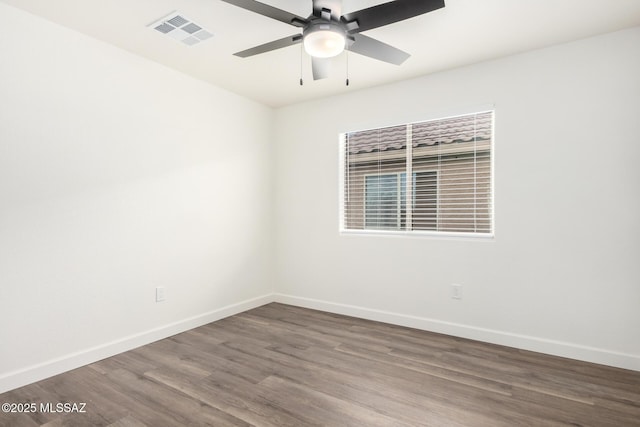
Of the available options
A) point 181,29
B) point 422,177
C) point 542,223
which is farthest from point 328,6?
point 542,223

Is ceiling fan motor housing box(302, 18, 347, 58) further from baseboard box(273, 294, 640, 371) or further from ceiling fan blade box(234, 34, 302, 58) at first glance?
baseboard box(273, 294, 640, 371)

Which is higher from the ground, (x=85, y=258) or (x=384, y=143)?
(x=384, y=143)

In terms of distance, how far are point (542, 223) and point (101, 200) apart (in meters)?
3.59

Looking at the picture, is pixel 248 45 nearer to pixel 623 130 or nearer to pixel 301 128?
pixel 301 128

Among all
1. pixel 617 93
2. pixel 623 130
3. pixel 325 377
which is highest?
pixel 617 93

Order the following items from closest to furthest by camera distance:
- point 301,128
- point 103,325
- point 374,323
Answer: point 103,325, point 374,323, point 301,128

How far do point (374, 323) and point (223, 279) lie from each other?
67.5 inches

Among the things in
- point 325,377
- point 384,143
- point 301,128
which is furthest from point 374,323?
point 301,128

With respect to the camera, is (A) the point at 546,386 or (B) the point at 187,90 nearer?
(A) the point at 546,386

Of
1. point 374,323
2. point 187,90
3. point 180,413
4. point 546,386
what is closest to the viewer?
point 180,413

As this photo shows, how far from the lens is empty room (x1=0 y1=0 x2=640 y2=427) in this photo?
222 cm

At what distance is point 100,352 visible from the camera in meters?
2.72

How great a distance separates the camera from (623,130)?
2.60m

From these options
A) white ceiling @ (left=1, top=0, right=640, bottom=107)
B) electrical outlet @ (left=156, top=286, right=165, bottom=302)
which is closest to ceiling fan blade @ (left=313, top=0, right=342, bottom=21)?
white ceiling @ (left=1, top=0, right=640, bottom=107)
